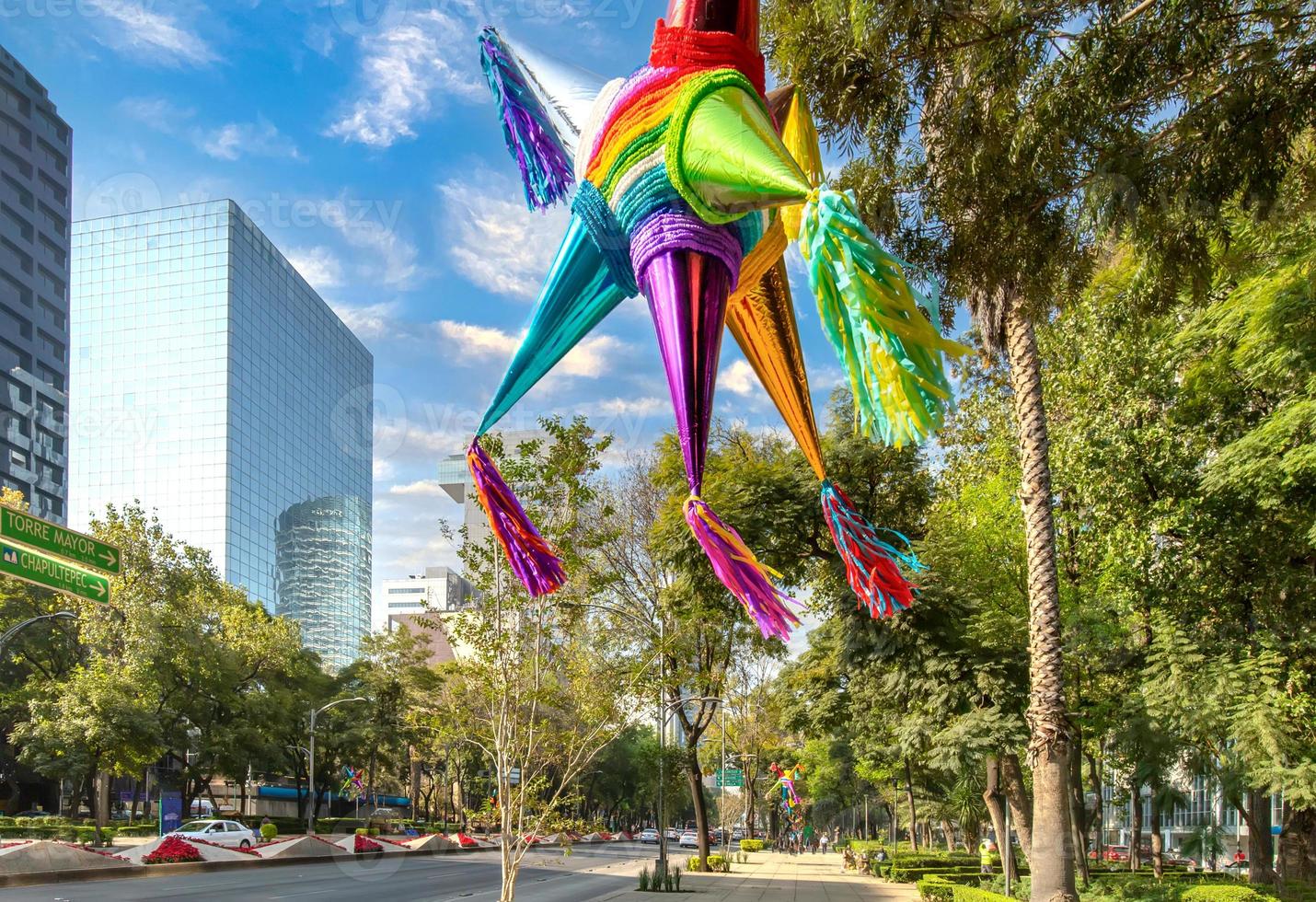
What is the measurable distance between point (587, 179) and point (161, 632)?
34.4 metres

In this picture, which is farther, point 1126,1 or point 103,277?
point 103,277

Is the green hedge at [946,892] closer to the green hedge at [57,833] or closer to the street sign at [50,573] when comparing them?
the street sign at [50,573]

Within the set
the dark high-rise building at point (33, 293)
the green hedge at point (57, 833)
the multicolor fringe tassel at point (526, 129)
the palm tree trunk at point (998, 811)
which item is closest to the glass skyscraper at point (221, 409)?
the dark high-rise building at point (33, 293)

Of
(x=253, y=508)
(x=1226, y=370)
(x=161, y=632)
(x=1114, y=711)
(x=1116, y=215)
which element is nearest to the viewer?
(x=1116, y=215)

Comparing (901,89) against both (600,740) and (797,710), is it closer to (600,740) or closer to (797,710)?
(600,740)

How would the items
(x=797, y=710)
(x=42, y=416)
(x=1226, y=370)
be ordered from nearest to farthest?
(x=1226, y=370) → (x=797, y=710) → (x=42, y=416)

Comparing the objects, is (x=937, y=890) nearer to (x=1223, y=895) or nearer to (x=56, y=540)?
(x=1223, y=895)

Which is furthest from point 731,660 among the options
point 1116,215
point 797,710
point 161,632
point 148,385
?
point 148,385

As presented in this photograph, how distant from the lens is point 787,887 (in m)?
28.1

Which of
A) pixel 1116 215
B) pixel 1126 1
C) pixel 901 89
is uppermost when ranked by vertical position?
pixel 1126 1

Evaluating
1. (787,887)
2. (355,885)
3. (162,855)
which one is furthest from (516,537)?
(162,855)

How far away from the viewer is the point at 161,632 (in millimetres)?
35906

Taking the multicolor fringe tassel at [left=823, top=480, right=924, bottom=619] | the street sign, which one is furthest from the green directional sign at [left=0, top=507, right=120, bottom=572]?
the multicolor fringe tassel at [left=823, top=480, right=924, bottom=619]

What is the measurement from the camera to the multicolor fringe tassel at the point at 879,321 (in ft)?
14.3
